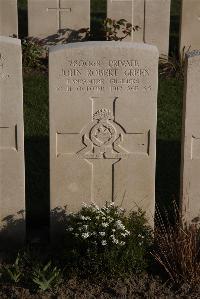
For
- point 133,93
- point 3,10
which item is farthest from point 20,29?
point 133,93

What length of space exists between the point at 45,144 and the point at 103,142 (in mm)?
2655

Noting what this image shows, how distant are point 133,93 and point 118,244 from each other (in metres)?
1.30

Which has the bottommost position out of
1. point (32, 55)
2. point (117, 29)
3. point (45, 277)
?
point (45, 277)

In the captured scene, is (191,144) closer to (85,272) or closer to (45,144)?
(85,272)

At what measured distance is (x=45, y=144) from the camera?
8.51 m

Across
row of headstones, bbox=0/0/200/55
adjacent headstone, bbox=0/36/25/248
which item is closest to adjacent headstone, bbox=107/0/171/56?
row of headstones, bbox=0/0/200/55

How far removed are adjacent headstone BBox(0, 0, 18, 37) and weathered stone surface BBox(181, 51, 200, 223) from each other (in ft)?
20.2

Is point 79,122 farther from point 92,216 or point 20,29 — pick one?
point 20,29

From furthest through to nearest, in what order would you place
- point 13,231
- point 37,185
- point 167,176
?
point 167,176
point 37,185
point 13,231

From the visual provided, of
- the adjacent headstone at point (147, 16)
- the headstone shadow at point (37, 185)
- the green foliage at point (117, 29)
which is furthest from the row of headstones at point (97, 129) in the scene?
the adjacent headstone at point (147, 16)

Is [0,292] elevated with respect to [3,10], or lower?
lower

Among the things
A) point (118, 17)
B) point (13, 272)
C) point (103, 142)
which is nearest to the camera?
point (13, 272)

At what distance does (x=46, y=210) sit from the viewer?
22.6 ft

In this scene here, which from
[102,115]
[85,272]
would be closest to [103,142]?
[102,115]
